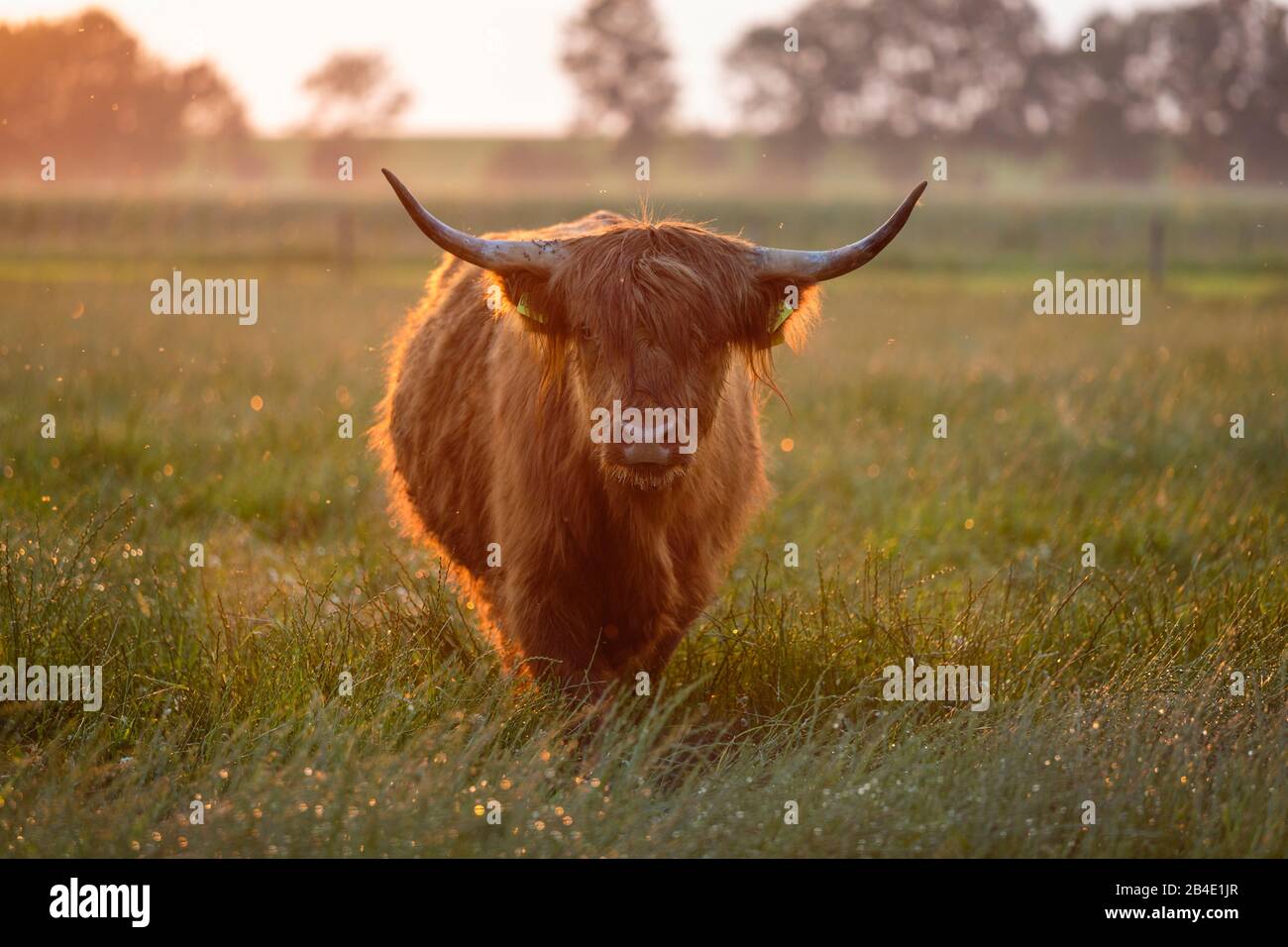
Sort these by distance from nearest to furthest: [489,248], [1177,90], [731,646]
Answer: [489,248] < [731,646] < [1177,90]

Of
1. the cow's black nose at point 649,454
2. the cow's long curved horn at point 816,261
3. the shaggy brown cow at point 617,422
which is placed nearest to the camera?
the cow's black nose at point 649,454

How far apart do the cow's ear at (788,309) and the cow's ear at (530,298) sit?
2.35 feet

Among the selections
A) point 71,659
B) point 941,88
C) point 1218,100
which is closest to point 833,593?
point 71,659

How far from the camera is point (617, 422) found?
3.90 metres

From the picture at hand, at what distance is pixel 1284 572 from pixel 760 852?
316 cm

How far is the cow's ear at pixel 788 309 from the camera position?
4418 mm

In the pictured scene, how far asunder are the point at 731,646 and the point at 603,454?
3.28 feet

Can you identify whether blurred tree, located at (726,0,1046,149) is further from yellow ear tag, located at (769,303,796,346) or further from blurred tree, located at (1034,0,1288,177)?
yellow ear tag, located at (769,303,796,346)

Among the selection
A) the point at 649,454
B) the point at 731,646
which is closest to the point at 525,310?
the point at 649,454

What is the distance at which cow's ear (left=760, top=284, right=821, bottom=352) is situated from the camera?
14.5 ft

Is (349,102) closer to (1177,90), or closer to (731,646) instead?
(1177,90)

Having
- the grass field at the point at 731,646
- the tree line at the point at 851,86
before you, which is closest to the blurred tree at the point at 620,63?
the tree line at the point at 851,86

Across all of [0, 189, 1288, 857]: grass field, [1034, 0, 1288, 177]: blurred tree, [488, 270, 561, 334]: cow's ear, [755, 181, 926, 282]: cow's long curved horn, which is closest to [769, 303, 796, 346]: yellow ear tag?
[755, 181, 926, 282]: cow's long curved horn

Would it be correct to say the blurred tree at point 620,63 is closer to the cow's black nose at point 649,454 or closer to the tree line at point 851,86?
the tree line at point 851,86
